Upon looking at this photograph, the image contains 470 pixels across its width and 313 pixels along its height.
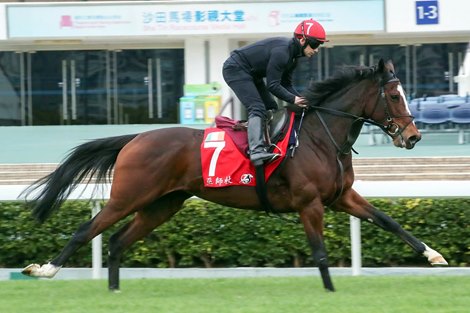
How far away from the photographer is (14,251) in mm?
9195

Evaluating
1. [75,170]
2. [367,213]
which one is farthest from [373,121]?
[75,170]

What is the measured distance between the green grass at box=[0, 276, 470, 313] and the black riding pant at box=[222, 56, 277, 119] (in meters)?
1.32

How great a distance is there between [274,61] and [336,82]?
0.60m

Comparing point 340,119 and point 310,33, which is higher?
point 310,33

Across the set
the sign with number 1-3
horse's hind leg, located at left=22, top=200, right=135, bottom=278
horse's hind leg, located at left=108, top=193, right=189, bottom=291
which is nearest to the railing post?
horse's hind leg, located at left=108, top=193, right=189, bottom=291

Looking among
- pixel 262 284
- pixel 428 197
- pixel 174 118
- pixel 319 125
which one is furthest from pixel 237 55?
pixel 174 118

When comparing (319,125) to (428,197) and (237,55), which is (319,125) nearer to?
(237,55)

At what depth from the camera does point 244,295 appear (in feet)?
22.5

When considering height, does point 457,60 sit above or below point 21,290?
above

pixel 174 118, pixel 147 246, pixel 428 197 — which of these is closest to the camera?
pixel 428 197

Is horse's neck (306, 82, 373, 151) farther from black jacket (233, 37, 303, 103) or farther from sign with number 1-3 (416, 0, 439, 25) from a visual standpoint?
Result: sign with number 1-3 (416, 0, 439, 25)

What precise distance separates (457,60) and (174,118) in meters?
6.81

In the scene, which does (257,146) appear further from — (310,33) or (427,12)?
(427,12)

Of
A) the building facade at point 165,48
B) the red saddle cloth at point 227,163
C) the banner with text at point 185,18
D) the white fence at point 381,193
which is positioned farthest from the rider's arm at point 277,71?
the banner with text at point 185,18
